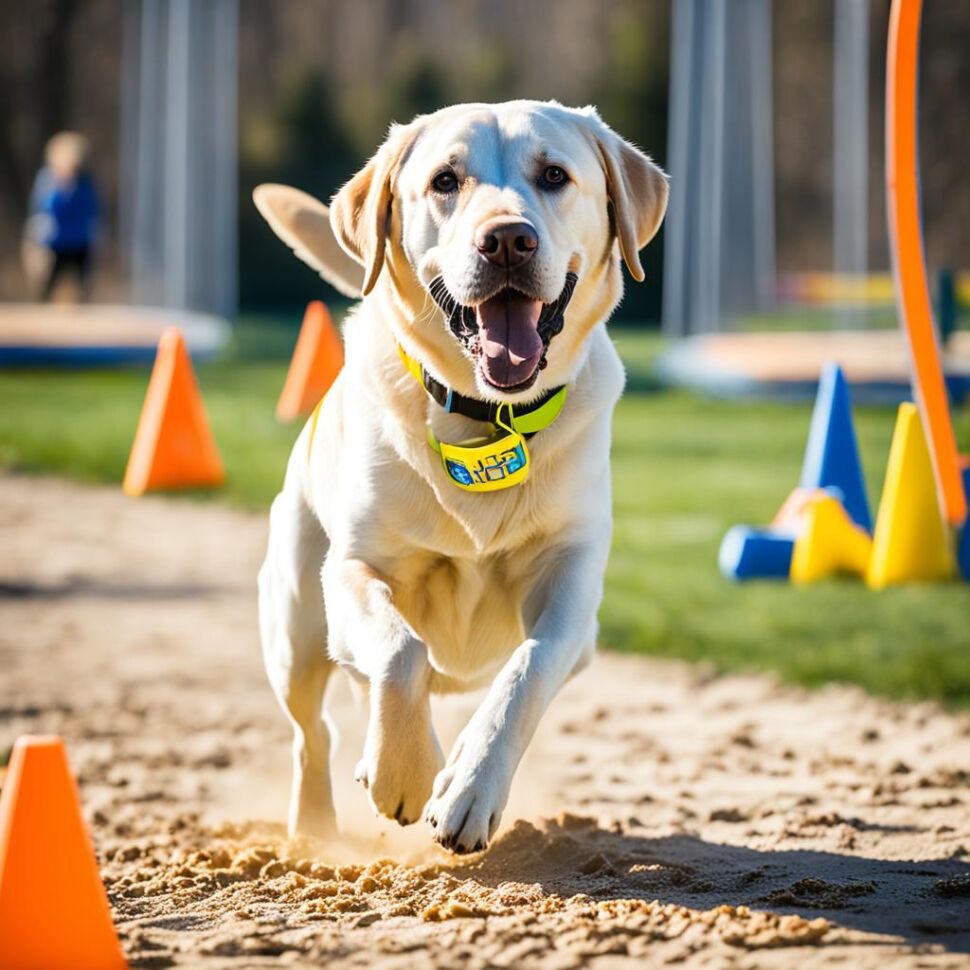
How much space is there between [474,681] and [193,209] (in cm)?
1469

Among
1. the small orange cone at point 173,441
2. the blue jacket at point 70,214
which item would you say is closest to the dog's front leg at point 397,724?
the small orange cone at point 173,441

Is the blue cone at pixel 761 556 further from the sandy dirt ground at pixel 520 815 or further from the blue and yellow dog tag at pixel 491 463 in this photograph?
the blue and yellow dog tag at pixel 491 463

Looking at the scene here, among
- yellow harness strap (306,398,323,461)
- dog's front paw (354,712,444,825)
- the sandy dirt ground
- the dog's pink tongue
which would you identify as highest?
the dog's pink tongue

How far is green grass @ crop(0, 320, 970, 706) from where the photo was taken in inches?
261

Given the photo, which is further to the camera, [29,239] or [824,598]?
[29,239]

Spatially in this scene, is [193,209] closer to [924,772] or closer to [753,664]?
[753,664]

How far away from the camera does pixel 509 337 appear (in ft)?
12.5

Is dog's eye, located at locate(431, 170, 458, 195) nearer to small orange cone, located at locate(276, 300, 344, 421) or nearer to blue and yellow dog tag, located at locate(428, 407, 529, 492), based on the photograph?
blue and yellow dog tag, located at locate(428, 407, 529, 492)

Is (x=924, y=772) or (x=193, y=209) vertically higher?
(x=193, y=209)

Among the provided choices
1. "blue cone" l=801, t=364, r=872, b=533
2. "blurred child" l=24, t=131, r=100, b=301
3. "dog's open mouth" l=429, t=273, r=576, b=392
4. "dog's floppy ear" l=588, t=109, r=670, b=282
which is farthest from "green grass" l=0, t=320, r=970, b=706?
"dog's open mouth" l=429, t=273, r=576, b=392

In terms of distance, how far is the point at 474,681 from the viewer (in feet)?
14.3

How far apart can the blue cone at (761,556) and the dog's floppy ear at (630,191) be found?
3634 millimetres

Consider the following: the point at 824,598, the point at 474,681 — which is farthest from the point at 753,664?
the point at 474,681

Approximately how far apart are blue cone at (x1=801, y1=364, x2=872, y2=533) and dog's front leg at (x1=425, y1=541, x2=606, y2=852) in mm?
3689
